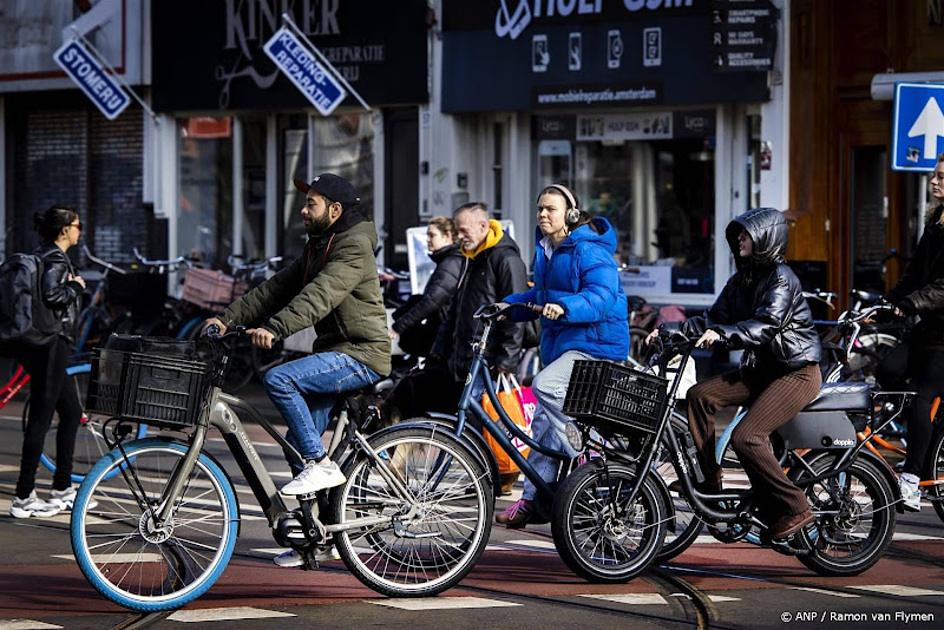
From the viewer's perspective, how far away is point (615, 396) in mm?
7934

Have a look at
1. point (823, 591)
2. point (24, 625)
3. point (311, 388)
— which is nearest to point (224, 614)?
point (24, 625)

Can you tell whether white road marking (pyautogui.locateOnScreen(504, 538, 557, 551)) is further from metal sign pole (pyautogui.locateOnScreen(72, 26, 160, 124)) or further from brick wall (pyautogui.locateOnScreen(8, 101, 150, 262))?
brick wall (pyautogui.locateOnScreen(8, 101, 150, 262))

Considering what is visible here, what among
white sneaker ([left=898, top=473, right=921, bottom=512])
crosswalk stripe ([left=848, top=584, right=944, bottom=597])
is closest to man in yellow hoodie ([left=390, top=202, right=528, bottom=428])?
white sneaker ([left=898, top=473, right=921, bottom=512])

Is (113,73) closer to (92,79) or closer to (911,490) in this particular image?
(92,79)

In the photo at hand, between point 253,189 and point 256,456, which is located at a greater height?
point 253,189

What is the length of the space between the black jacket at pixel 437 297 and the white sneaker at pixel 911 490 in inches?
137

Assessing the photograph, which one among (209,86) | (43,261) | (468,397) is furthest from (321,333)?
(209,86)

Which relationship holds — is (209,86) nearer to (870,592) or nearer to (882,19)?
(882,19)

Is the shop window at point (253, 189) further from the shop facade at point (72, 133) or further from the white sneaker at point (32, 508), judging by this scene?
the white sneaker at point (32, 508)

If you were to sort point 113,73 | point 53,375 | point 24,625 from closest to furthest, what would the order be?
point 24,625
point 53,375
point 113,73

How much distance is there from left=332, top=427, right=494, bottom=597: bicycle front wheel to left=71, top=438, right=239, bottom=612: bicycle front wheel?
22.3 inches

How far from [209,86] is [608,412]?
15765mm

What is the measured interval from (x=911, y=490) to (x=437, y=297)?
377 cm

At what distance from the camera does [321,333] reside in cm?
822
